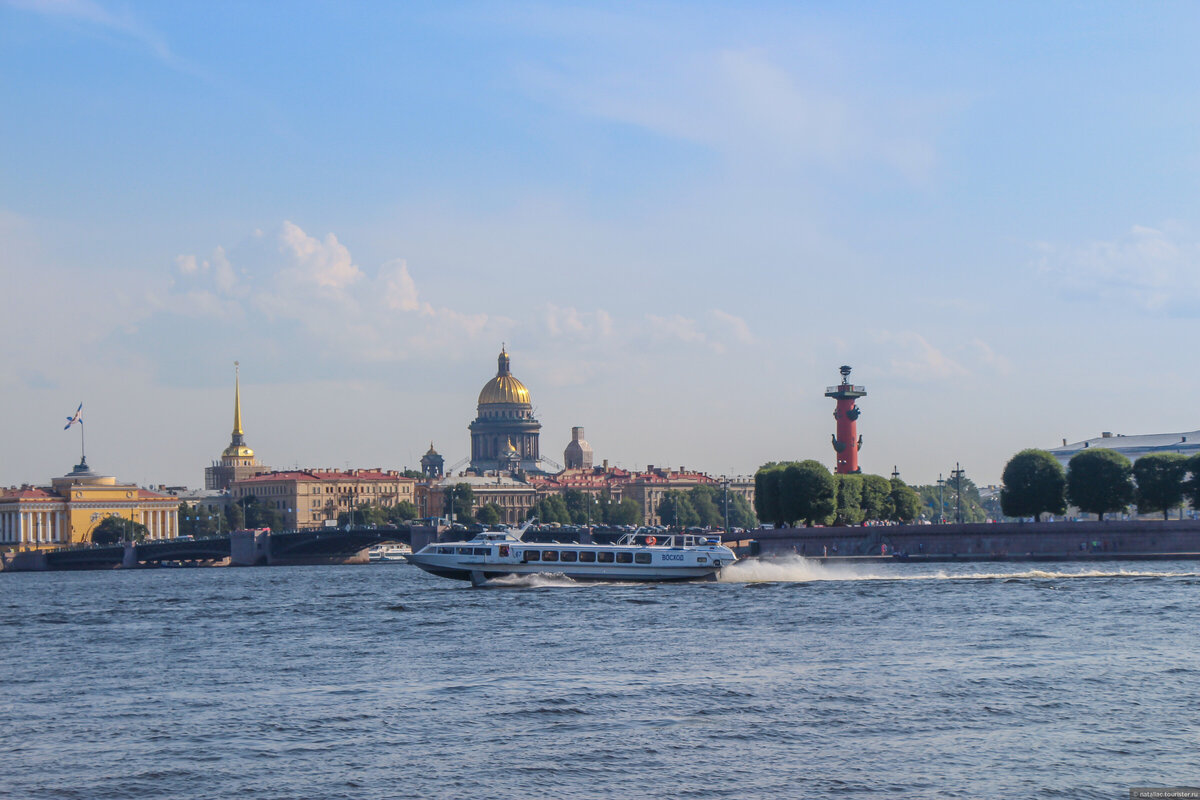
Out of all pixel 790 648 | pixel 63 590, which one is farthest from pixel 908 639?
pixel 63 590

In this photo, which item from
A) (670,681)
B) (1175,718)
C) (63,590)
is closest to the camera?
(1175,718)

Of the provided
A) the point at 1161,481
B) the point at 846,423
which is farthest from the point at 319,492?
the point at 1161,481

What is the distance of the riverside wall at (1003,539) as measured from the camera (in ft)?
233

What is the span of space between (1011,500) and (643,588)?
3372 cm

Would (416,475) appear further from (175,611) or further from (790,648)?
(790,648)

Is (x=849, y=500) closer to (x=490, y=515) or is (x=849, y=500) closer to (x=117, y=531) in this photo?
(x=490, y=515)

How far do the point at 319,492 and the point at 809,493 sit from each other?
88580mm

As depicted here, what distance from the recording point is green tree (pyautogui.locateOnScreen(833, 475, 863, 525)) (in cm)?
8750

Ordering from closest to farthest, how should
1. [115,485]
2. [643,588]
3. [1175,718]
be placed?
[1175,718], [643,588], [115,485]

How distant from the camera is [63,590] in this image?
68.7 metres

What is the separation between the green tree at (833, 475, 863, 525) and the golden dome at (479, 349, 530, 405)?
107 meters

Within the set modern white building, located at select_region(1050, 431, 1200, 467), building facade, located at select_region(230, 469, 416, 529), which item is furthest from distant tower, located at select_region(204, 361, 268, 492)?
modern white building, located at select_region(1050, 431, 1200, 467)

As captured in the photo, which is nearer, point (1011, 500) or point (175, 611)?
point (175, 611)

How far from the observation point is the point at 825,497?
8512cm
